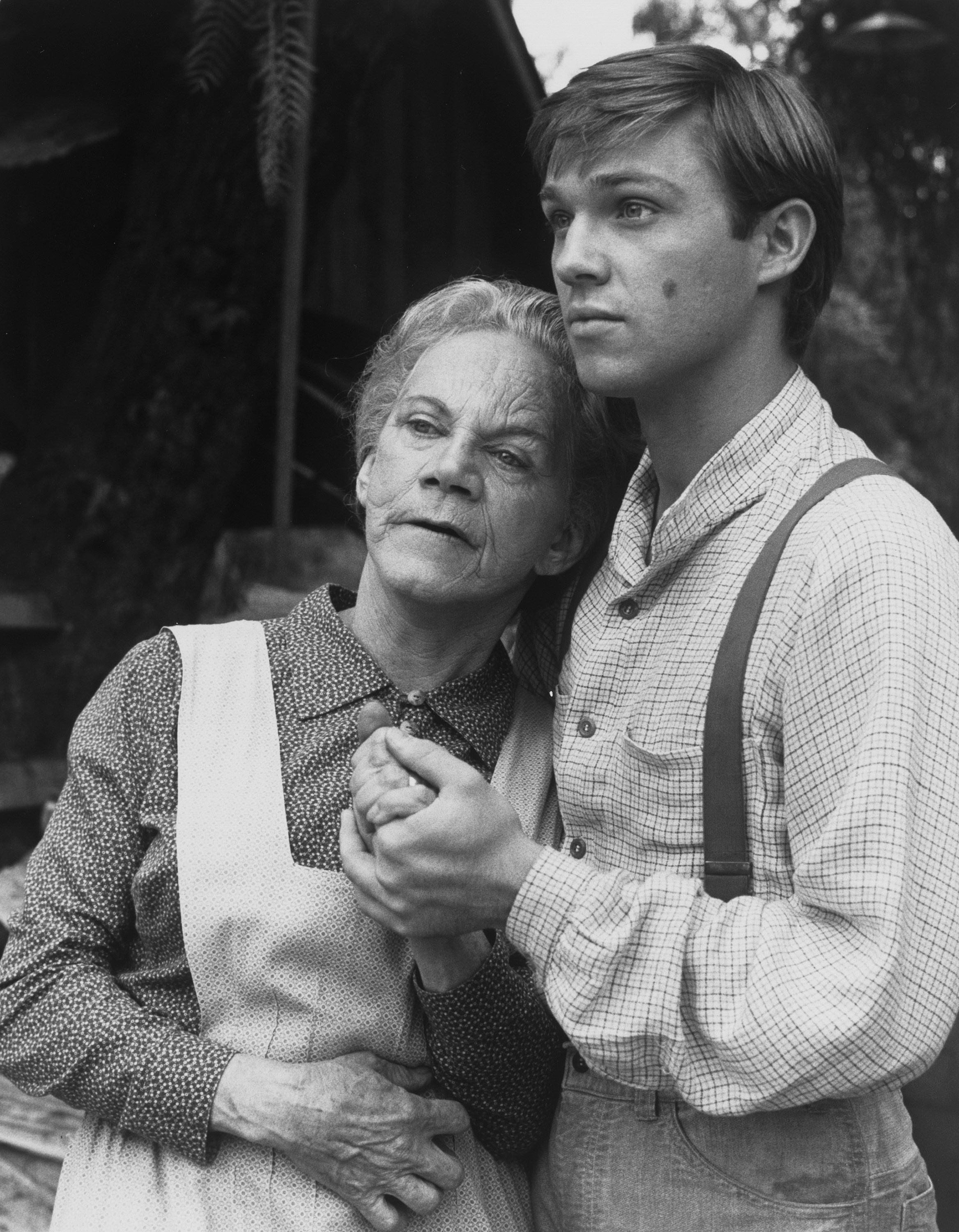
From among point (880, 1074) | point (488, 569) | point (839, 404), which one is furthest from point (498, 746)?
point (839, 404)

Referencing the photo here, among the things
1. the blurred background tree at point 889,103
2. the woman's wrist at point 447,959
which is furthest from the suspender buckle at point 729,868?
the blurred background tree at point 889,103

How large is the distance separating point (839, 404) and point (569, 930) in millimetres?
6678

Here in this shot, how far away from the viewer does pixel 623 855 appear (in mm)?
1646

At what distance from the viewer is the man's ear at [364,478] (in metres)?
2.02

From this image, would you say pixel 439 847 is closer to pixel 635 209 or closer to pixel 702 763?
pixel 702 763

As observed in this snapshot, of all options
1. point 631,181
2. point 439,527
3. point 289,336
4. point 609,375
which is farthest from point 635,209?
point 289,336

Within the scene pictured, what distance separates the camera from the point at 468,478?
1870 mm

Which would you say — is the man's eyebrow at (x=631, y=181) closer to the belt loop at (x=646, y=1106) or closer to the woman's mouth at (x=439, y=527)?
the woman's mouth at (x=439, y=527)

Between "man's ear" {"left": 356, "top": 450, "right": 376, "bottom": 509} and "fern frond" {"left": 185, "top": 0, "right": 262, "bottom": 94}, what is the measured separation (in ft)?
3.68

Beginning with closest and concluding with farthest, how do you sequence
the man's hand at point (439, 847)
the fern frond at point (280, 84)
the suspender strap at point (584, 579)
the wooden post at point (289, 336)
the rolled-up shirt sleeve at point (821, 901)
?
the rolled-up shirt sleeve at point (821, 901) < the man's hand at point (439, 847) < the suspender strap at point (584, 579) < the fern frond at point (280, 84) < the wooden post at point (289, 336)

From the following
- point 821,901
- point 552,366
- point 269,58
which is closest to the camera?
point 821,901

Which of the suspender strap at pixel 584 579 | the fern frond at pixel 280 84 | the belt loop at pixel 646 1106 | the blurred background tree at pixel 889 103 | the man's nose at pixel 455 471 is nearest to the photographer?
the belt loop at pixel 646 1106

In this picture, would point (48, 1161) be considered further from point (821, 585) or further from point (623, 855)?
point (821, 585)

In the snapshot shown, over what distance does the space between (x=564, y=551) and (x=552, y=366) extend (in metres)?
0.26
